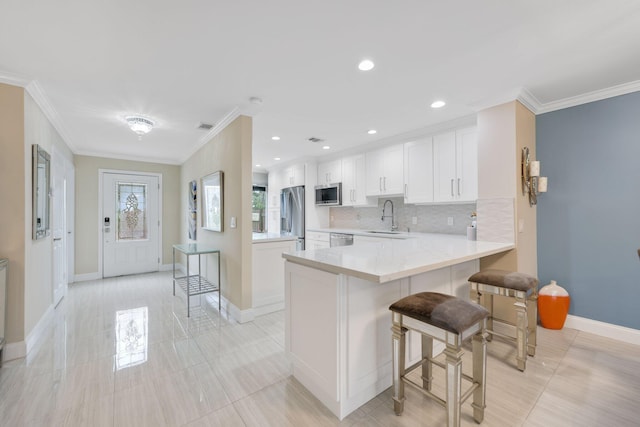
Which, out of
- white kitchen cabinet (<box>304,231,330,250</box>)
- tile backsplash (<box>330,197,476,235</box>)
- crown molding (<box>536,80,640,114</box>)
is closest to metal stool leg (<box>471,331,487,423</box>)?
tile backsplash (<box>330,197,476,235</box>)

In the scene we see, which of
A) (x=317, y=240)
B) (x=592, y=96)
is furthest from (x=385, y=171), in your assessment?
(x=592, y=96)

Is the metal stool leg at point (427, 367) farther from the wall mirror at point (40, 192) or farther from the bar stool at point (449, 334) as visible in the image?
the wall mirror at point (40, 192)

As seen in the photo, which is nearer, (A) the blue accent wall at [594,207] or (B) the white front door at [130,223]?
(A) the blue accent wall at [594,207]

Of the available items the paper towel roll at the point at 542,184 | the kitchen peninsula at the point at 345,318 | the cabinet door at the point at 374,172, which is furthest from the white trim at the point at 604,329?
the cabinet door at the point at 374,172

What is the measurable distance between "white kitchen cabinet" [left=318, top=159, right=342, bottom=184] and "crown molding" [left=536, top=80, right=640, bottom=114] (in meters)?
→ 3.01

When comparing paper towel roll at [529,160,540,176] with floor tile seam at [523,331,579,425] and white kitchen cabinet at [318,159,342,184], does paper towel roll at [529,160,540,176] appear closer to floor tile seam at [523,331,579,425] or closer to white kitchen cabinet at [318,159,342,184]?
floor tile seam at [523,331,579,425]

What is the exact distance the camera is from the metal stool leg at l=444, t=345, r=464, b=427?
1352mm

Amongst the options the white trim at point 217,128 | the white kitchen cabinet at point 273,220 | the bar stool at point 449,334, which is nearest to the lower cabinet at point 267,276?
the white trim at point 217,128

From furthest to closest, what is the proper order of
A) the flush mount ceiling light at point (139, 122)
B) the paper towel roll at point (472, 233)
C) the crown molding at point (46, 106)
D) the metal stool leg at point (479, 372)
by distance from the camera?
the flush mount ceiling light at point (139, 122)
the paper towel roll at point (472, 233)
the crown molding at point (46, 106)
the metal stool leg at point (479, 372)

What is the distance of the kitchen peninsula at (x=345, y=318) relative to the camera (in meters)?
1.61

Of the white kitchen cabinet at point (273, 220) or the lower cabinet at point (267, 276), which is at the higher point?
the white kitchen cabinet at point (273, 220)

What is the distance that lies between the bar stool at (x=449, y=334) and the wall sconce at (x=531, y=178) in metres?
1.87

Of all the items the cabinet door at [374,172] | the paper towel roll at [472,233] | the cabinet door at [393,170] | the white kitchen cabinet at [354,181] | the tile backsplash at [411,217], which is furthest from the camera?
the white kitchen cabinet at [354,181]

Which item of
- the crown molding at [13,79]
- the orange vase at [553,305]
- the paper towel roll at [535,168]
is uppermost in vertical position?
the crown molding at [13,79]
